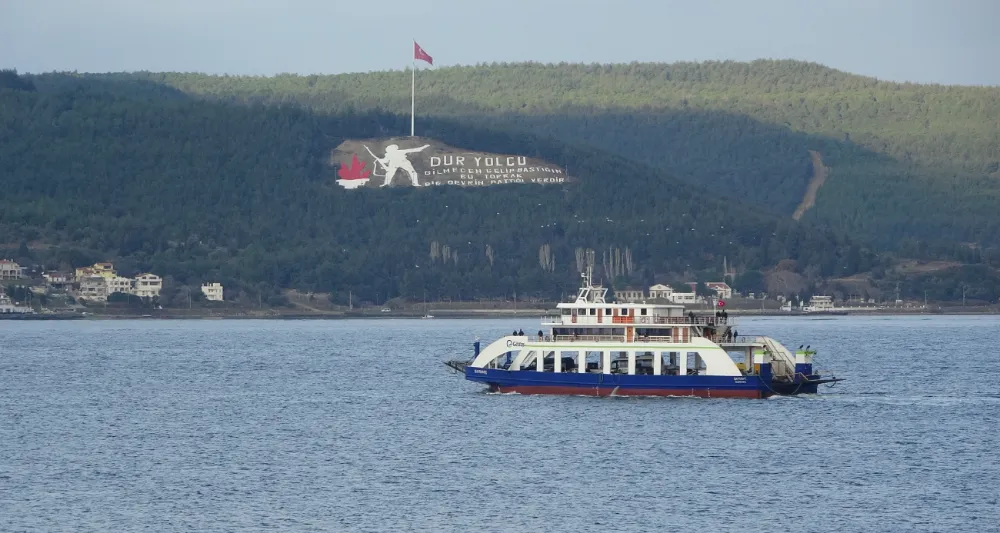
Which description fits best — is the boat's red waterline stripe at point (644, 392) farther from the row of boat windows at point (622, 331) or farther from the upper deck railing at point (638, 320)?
the upper deck railing at point (638, 320)

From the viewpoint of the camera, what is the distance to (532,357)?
101 metres

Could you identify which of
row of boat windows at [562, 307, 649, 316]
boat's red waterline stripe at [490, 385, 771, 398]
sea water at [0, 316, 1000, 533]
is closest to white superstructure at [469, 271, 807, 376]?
row of boat windows at [562, 307, 649, 316]

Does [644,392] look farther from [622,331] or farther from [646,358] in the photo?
[646,358]

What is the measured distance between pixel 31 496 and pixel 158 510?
20.5ft

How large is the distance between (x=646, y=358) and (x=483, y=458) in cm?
2539

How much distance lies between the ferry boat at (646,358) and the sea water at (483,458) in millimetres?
1084

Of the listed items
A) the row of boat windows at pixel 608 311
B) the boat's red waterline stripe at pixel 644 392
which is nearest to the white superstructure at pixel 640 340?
the row of boat windows at pixel 608 311

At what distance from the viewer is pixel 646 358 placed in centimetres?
10000

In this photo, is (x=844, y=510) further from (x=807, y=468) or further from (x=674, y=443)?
(x=674, y=443)

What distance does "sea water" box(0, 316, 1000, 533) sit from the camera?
6247cm

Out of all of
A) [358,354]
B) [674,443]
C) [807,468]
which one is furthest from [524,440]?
[358,354]

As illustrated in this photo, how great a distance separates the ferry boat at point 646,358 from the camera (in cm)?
9488

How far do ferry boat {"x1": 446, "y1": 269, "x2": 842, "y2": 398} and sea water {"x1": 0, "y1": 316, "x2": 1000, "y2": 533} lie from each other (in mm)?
1084

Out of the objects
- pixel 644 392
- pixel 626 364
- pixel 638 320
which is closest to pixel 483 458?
pixel 638 320
